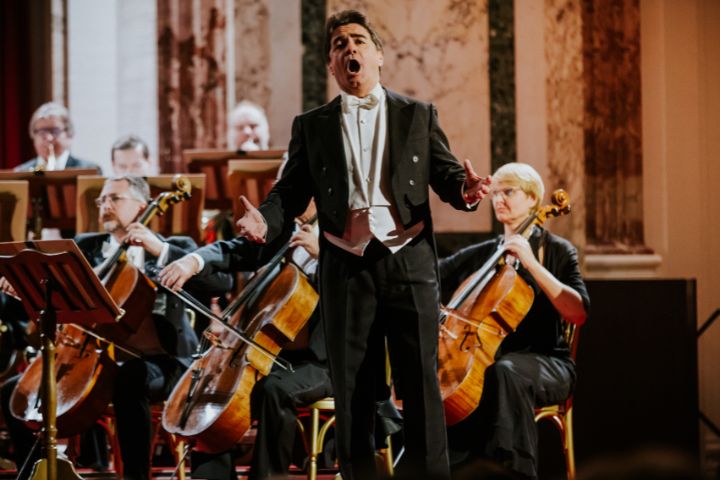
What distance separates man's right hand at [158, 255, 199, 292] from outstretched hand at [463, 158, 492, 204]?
4.16 feet

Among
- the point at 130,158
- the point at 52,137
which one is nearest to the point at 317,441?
the point at 130,158

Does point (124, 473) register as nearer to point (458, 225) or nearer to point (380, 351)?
point (380, 351)

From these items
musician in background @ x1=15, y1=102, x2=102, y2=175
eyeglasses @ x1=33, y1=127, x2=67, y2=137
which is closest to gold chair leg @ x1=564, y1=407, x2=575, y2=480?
musician in background @ x1=15, y1=102, x2=102, y2=175

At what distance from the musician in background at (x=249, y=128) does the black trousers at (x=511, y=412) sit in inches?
69.7

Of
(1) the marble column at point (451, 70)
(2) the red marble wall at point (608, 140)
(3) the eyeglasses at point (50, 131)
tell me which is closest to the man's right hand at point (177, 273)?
(1) the marble column at point (451, 70)

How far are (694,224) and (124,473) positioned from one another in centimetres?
317

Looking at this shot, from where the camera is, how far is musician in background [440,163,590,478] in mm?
3561

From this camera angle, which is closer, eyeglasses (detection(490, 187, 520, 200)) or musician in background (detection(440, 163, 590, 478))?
musician in background (detection(440, 163, 590, 478))

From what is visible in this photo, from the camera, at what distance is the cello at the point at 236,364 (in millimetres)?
3471

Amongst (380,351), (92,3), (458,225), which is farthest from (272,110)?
(380,351)

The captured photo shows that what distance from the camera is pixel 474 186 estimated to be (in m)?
2.69

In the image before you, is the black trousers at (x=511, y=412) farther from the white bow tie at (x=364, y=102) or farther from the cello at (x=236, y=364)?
the white bow tie at (x=364, y=102)

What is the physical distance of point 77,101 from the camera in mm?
6652

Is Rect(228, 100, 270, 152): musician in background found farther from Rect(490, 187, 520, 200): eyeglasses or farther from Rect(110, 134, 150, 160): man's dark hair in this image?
Rect(490, 187, 520, 200): eyeglasses
